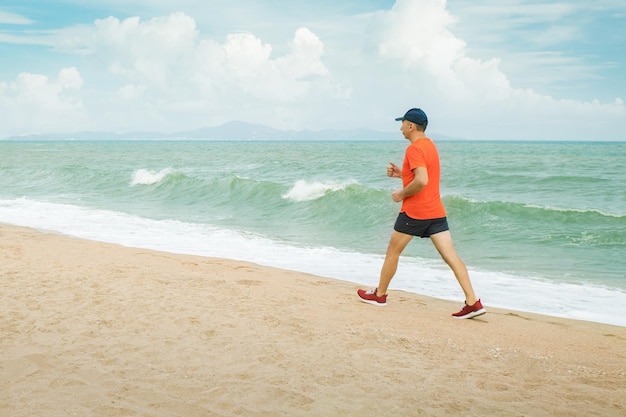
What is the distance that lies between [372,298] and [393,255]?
60 centimetres

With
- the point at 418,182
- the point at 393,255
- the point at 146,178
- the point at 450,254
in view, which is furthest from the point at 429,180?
the point at 146,178

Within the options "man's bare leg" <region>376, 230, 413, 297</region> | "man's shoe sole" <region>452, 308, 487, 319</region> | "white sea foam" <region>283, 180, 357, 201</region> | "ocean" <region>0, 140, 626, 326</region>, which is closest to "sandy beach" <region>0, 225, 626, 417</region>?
"man's shoe sole" <region>452, 308, 487, 319</region>

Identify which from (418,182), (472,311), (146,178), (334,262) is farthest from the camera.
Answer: (146,178)

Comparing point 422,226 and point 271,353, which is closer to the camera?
point 271,353

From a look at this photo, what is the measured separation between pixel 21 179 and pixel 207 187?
11.8 metres

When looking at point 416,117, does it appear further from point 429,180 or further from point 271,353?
point 271,353

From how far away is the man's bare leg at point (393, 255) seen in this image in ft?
19.8

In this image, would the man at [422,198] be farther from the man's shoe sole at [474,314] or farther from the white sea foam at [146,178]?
the white sea foam at [146,178]

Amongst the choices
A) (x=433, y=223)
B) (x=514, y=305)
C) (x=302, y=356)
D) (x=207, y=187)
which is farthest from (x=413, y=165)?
(x=207, y=187)

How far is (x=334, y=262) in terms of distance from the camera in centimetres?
985

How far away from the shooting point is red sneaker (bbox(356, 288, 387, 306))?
253 inches

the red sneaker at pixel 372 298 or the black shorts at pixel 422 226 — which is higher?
the black shorts at pixel 422 226

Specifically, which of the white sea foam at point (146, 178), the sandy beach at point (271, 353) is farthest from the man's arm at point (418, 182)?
the white sea foam at point (146, 178)

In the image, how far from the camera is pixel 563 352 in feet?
16.6
